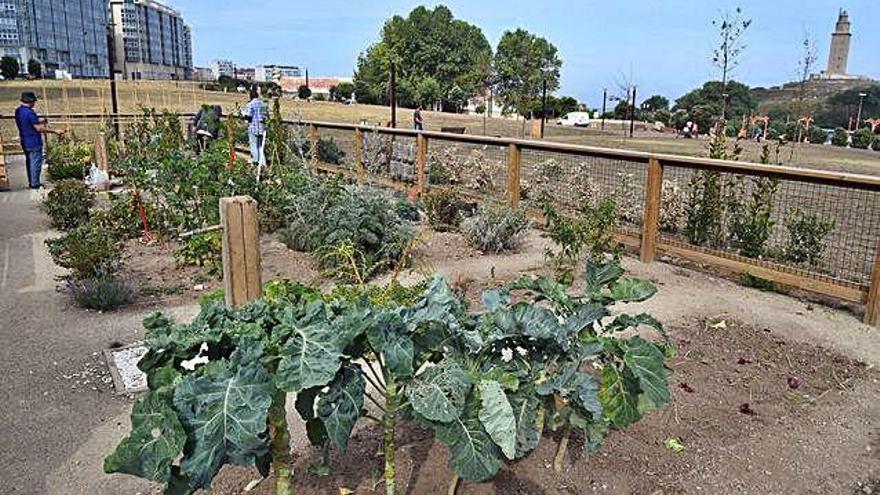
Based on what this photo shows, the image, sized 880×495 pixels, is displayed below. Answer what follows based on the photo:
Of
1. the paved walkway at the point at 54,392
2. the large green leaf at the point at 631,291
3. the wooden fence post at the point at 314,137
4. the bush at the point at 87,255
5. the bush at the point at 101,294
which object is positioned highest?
the wooden fence post at the point at 314,137

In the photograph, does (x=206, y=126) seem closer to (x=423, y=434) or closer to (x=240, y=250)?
(x=240, y=250)

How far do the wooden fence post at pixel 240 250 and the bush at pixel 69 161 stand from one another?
32.7 ft

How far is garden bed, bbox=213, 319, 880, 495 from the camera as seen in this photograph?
8.29 feet

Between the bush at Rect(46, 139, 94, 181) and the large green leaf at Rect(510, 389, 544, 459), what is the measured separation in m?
11.4

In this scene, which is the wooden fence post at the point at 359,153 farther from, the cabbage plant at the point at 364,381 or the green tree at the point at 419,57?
the green tree at the point at 419,57

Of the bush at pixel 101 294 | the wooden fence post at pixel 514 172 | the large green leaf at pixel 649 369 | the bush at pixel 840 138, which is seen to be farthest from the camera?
the bush at pixel 840 138

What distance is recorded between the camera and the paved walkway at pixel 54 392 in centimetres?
265

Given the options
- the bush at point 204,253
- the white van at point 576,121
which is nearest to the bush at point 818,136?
the white van at point 576,121

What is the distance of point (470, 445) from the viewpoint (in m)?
1.78

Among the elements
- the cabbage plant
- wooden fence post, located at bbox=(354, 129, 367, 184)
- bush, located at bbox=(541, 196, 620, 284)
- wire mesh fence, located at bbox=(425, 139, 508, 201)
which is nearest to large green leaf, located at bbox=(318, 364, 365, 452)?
the cabbage plant

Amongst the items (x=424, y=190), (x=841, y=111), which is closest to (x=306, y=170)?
(x=424, y=190)

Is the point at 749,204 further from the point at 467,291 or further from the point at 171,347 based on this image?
the point at 171,347

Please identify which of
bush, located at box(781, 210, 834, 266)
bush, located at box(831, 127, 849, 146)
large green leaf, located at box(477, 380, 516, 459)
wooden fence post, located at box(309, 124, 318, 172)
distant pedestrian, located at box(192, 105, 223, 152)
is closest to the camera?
large green leaf, located at box(477, 380, 516, 459)

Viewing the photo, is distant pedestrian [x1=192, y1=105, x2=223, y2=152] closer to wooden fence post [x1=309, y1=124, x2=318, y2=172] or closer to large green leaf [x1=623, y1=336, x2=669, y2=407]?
wooden fence post [x1=309, y1=124, x2=318, y2=172]
